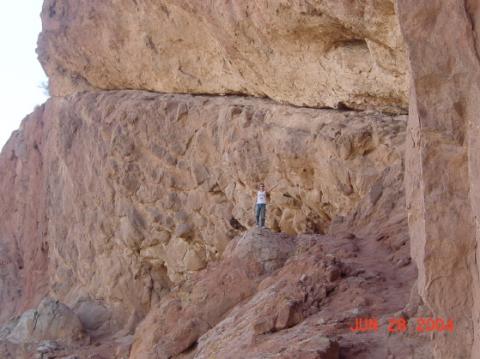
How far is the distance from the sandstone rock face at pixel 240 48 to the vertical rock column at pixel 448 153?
409 cm

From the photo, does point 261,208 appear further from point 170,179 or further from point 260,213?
point 170,179

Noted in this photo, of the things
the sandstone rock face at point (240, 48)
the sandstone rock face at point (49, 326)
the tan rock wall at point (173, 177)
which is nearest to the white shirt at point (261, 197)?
the tan rock wall at point (173, 177)

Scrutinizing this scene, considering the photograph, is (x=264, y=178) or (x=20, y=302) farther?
(x=20, y=302)

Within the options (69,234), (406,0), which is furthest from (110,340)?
(406,0)

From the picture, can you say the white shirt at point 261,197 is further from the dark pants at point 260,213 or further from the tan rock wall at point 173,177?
the tan rock wall at point 173,177

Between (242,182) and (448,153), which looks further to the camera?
(242,182)

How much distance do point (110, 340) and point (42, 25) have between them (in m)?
7.50

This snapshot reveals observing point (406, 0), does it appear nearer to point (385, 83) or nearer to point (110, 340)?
point (385, 83)

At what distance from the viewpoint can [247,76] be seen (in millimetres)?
10820

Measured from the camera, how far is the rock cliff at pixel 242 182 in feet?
11.3

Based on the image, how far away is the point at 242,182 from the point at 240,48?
6.75 feet

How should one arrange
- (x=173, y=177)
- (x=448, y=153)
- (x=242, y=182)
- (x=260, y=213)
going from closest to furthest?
1. (x=448, y=153)
2. (x=260, y=213)
3. (x=242, y=182)
4. (x=173, y=177)
